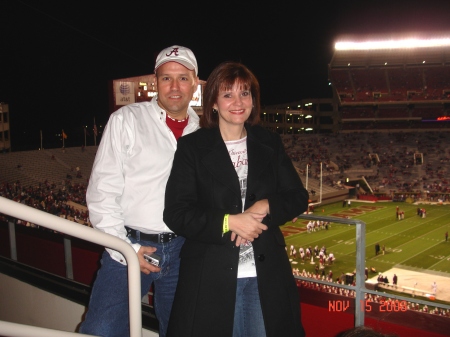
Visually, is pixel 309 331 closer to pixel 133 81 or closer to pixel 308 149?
pixel 133 81

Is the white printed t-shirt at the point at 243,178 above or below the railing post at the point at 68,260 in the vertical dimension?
above

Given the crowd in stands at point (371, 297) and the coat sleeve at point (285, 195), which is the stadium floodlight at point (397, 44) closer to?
the crowd in stands at point (371, 297)

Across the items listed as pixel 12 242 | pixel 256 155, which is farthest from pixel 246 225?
pixel 12 242

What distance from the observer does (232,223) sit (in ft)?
6.10

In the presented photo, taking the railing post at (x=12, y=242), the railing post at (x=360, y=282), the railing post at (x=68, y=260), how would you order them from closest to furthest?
the railing post at (x=360, y=282)
the railing post at (x=68, y=260)
the railing post at (x=12, y=242)

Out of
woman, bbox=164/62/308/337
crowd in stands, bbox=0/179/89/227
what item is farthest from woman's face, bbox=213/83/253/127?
crowd in stands, bbox=0/179/89/227

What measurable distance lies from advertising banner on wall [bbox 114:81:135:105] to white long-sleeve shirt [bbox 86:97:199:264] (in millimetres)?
25113

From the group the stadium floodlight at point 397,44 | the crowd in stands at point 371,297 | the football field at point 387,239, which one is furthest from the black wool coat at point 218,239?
the stadium floodlight at point 397,44

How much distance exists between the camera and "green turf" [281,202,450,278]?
1827cm

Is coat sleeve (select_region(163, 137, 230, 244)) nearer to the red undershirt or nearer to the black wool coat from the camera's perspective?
the black wool coat

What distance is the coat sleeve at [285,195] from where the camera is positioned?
6.45ft

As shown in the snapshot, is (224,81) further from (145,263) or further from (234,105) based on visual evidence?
(145,263)

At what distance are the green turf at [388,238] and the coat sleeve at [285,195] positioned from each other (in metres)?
15.6

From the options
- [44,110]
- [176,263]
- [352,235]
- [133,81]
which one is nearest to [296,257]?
[352,235]
